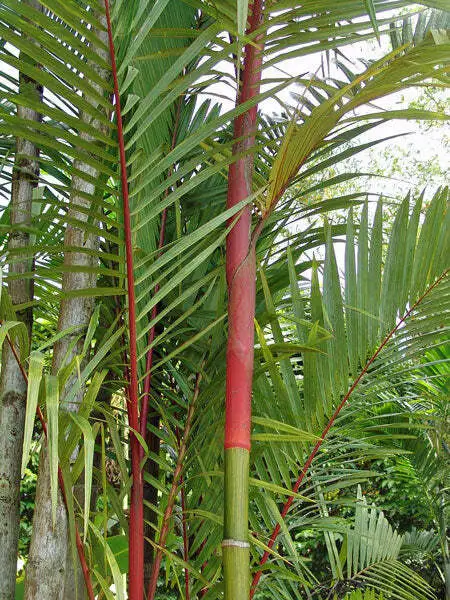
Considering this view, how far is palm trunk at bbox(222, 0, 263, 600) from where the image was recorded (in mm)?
652

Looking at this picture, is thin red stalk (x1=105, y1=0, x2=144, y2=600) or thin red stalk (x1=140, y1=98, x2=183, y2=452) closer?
thin red stalk (x1=105, y1=0, x2=144, y2=600)

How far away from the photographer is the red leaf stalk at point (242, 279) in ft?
2.27

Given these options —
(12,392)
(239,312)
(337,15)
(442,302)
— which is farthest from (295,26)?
(12,392)

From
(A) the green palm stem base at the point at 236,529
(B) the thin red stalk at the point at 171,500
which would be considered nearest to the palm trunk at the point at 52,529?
(B) the thin red stalk at the point at 171,500

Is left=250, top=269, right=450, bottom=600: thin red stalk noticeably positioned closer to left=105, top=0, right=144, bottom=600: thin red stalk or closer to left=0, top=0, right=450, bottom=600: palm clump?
left=0, top=0, right=450, bottom=600: palm clump

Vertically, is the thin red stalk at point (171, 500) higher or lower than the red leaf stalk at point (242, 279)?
lower

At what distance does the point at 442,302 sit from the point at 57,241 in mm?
625

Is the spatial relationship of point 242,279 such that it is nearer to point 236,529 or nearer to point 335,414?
point 236,529

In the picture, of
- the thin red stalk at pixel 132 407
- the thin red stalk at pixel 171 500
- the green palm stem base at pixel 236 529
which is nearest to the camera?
the green palm stem base at pixel 236 529

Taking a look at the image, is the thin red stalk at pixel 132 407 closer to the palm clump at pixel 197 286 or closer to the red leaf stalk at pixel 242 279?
the palm clump at pixel 197 286

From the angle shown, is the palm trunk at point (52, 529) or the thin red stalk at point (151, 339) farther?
the thin red stalk at point (151, 339)

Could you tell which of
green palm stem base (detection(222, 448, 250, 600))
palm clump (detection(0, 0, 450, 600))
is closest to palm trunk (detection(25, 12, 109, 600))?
palm clump (detection(0, 0, 450, 600))

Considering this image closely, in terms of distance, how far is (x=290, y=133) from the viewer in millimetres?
723

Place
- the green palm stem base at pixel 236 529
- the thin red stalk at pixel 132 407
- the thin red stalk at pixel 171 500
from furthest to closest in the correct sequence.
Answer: the thin red stalk at pixel 171 500, the thin red stalk at pixel 132 407, the green palm stem base at pixel 236 529
